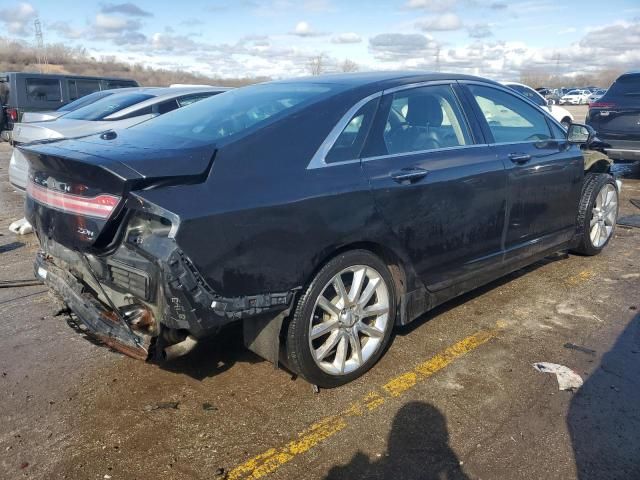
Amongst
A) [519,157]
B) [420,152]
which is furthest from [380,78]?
[519,157]

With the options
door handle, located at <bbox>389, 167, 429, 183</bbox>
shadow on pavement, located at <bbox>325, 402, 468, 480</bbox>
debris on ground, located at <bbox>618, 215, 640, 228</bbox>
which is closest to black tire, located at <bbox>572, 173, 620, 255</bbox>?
debris on ground, located at <bbox>618, 215, 640, 228</bbox>

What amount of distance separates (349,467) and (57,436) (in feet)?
4.72

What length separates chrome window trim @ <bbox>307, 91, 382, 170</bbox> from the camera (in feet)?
9.11

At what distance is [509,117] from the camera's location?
4.36m

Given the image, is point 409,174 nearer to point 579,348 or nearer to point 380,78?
point 380,78

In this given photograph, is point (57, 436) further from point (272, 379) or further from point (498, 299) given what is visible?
point (498, 299)

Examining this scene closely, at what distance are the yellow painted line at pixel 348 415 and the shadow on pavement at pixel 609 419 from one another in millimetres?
746

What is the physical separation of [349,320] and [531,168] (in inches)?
79.7

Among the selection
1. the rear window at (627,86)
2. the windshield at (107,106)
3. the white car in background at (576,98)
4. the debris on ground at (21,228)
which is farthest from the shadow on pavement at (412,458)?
the white car in background at (576,98)

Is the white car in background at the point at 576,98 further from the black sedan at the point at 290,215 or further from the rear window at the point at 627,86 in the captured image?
the black sedan at the point at 290,215

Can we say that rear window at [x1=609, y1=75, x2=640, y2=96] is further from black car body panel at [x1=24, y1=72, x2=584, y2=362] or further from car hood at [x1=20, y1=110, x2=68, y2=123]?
car hood at [x1=20, y1=110, x2=68, y2=123]

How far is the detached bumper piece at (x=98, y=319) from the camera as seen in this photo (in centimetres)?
254

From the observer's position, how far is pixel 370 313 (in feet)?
10.3

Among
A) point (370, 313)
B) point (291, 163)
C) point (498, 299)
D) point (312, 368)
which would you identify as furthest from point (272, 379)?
point (498, 299)
